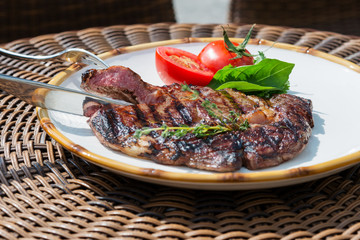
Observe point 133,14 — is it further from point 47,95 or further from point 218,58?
point 47,95

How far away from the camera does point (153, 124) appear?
1.73 meters

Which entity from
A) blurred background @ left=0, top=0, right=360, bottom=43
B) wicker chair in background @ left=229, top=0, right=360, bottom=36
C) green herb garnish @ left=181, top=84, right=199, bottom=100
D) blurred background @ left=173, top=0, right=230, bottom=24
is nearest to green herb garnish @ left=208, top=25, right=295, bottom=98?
green herb garnish @ left=181, top=84, right=199, bottom=100

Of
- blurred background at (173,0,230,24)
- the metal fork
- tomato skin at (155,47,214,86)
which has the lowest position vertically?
blurred background at (173,0,230,24)

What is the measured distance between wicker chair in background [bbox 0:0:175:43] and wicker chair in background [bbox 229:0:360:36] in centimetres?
100

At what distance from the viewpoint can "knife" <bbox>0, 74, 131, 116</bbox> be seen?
169 centimetres

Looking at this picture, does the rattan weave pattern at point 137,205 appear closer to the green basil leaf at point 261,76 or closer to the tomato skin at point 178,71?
the green basil leaf at point 261,76

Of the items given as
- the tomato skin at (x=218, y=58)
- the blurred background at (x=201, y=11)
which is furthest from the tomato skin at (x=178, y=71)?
the blurred background at (x=201, y=11)

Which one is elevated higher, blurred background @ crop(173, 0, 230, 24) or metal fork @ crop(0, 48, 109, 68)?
metal fork @ crop(0, 48, 109, 68)

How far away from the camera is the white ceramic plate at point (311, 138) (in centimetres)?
146

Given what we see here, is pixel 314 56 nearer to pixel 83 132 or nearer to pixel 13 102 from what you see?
pixel 83 132

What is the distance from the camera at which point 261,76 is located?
217 centimetres

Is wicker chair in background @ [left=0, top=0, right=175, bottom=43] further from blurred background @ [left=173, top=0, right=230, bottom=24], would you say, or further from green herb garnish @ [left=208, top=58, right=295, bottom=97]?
blurred background @ [left=173, top=0, right=230, bottom=24]

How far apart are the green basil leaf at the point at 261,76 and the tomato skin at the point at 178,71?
19 cm

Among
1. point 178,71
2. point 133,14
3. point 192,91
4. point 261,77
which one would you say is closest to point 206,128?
point 192,91
